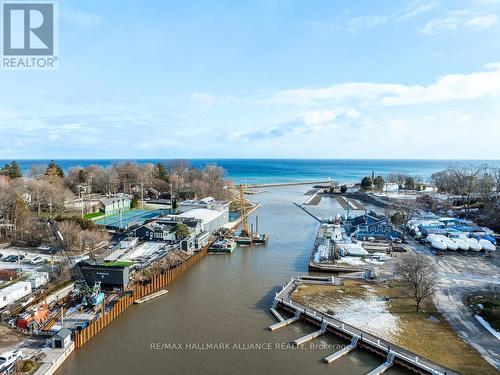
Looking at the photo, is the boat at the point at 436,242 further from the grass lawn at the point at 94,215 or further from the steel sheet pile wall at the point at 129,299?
the grass lawn at the point at 94,215

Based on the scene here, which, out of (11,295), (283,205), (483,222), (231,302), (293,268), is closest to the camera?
(11,295)

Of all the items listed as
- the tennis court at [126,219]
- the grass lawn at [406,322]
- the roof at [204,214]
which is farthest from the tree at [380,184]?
the grass lawn at [406,322]

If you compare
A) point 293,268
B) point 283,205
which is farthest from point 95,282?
point 283,205

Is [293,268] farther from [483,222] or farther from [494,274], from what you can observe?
[483,222]

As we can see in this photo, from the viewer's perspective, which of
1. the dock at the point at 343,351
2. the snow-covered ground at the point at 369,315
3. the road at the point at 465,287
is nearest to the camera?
the dock at the point at 343,351

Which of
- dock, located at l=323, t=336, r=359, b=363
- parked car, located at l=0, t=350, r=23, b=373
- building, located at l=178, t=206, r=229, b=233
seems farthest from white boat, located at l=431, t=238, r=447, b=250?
parked car, located at l=0, t=350, r=23, b=373

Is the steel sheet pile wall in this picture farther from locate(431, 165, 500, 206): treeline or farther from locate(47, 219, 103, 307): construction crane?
locate(431, 165, 500, 206): treeline

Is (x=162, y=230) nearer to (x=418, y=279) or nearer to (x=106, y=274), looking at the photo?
(x=106, y=274)

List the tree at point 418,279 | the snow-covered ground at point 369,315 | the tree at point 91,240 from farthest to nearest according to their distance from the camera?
the tree at point 91,240, the tree at point 418,279, the snow-covered ground at point 369,315
